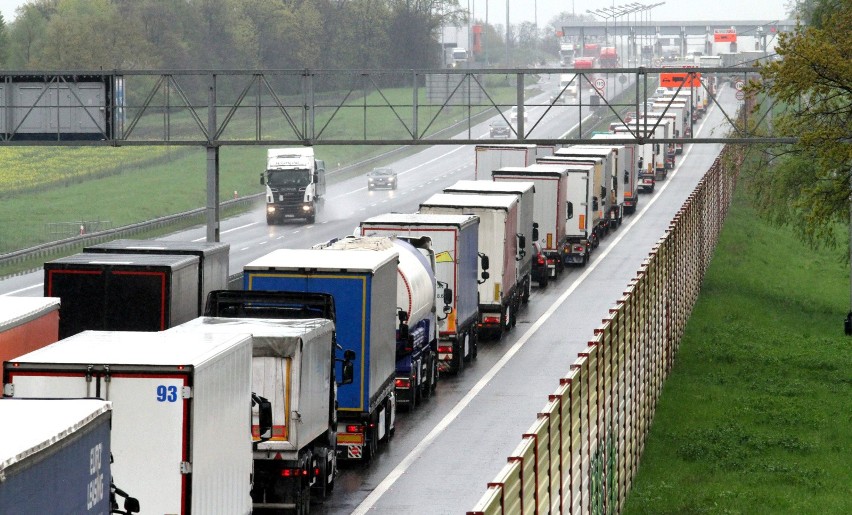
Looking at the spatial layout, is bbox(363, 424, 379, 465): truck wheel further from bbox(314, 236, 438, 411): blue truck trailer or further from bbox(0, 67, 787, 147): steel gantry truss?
bbox(0, 67, 787, 147): steel gantry truss

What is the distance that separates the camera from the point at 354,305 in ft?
80.2

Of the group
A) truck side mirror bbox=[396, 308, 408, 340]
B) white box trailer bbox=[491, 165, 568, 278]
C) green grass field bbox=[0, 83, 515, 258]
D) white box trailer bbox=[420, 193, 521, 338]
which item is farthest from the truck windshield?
truck side mirror bbox=[396, 308, 408, 340]

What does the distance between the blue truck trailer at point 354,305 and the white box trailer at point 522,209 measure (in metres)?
17.3

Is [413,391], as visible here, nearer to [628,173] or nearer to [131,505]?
[131,505]

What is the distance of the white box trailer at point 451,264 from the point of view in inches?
1308

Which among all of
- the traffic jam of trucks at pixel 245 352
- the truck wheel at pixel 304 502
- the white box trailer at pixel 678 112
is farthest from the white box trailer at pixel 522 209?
the white box trailer at pixel 678 112

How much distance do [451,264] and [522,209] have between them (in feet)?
32.6

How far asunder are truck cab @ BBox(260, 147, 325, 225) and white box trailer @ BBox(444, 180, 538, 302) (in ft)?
106

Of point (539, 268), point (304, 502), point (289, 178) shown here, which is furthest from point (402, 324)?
point (289, 178)

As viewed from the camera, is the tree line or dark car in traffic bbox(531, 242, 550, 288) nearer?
dark car in traffic bbox(531, 242, 550, 288)

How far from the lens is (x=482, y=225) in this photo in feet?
129

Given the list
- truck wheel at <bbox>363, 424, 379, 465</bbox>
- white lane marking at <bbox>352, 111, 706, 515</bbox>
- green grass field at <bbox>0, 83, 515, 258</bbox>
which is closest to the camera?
white lane marking at <bbox>352, 111, 706, 515</bbox>

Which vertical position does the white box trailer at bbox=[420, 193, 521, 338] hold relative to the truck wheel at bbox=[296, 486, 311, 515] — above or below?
above

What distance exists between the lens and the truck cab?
258ft
